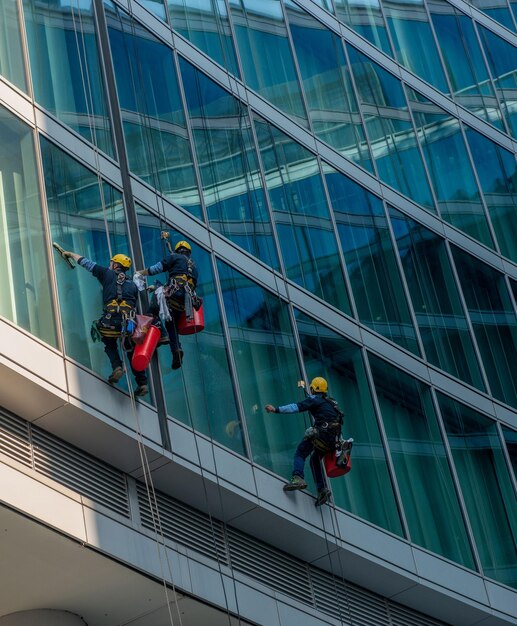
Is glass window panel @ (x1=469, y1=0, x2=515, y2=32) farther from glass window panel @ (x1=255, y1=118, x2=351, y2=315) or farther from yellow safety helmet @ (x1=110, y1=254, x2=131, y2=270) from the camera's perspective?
yellow safety helmet @ (x1=110, y1=254, x2=131, y2=270)

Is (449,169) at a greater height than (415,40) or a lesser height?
lesser

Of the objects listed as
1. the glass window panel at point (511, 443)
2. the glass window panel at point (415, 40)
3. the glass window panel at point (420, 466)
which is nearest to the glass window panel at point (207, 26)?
the glass window panel at point (420, 466)

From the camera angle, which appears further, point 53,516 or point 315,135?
point 315,135

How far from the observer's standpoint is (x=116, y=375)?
796 inches

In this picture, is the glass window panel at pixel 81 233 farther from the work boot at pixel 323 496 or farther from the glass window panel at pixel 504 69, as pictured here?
the glass window panel at pixel 504 69

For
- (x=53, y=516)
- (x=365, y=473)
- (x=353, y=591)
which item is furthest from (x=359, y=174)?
(x=53, y=516)

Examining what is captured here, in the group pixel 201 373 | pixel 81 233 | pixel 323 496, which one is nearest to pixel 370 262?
pixel 323 496

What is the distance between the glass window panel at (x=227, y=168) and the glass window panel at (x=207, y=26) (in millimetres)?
888

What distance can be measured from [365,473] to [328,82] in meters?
9.21

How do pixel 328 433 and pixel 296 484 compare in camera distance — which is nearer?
pixel 296 484

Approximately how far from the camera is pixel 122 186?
2305 centimetres

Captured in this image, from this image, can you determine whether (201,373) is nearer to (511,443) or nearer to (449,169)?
(511,443)

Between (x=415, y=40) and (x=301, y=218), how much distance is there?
908cm

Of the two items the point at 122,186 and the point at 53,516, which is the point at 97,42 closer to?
the point at 122,186
